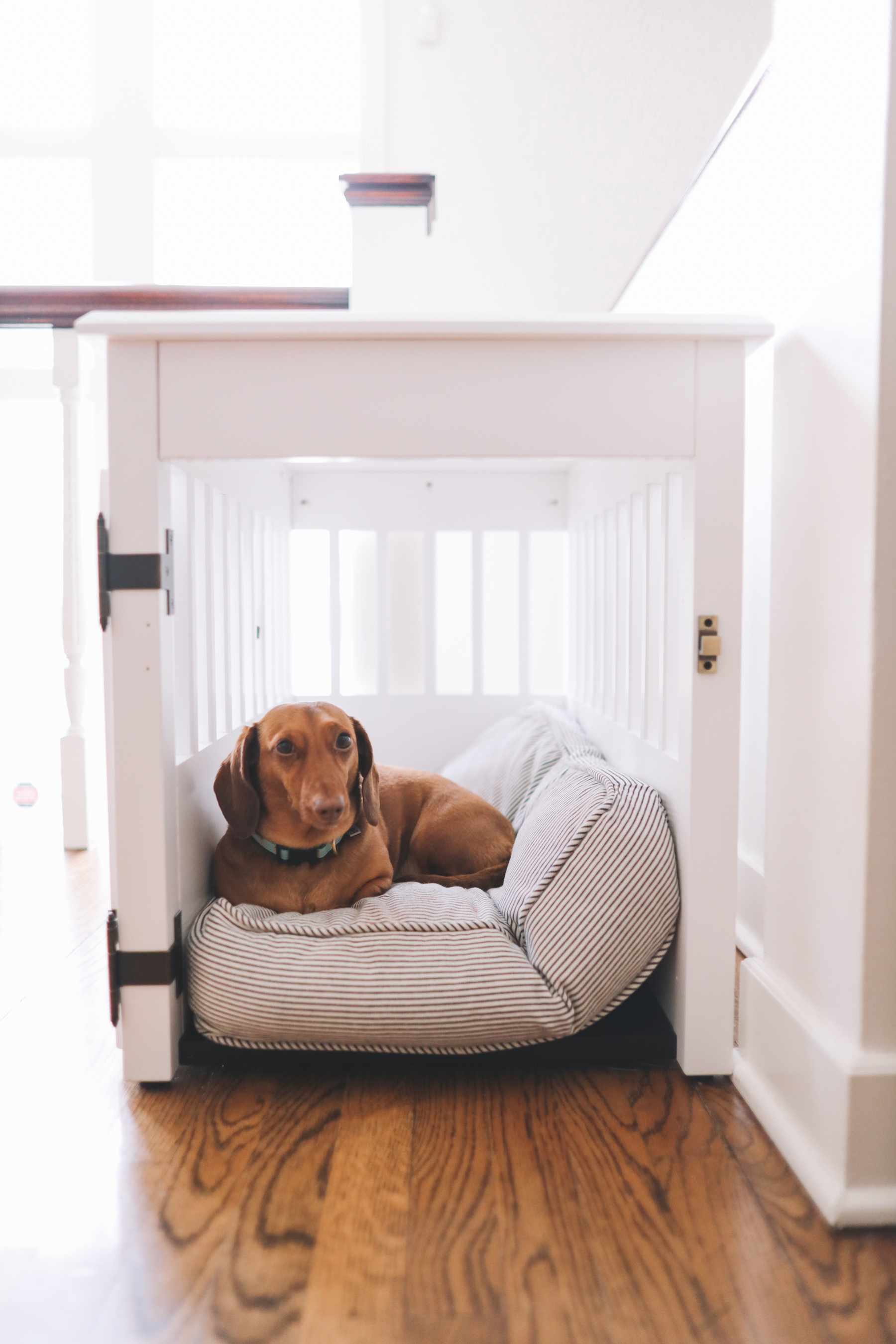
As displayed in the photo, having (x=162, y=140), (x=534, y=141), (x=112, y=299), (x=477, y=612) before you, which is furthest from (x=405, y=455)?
(x=162, y=140)

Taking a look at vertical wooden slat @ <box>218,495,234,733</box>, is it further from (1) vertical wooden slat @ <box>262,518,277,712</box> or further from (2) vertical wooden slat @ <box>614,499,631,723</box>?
(2) vertical wooden slat @ <box>614,499,631,723</box>

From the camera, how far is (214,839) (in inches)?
59.8

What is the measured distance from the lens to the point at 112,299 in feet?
8.11

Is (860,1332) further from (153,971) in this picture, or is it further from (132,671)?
(132,671)

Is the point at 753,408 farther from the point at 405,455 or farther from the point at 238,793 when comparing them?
the point at 238,793

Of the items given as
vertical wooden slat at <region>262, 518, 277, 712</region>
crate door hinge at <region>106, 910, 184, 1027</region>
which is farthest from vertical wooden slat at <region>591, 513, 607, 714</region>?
crate door hinge at <region>106, 910, 184, 1027</region>

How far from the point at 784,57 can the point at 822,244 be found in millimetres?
315

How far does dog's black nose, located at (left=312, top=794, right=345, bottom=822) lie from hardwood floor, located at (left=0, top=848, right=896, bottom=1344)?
343mm

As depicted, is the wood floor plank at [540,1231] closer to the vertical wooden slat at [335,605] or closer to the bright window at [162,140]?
the vertical wooden slat at [335,605]

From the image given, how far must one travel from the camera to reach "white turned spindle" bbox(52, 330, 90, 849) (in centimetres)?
252

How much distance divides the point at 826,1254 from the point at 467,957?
1.68 feet

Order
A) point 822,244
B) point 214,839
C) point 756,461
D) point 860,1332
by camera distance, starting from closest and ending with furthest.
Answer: point 860,1332 < point 822,244 < point 214,839 < point 756,461

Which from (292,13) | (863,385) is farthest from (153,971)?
(292,13)

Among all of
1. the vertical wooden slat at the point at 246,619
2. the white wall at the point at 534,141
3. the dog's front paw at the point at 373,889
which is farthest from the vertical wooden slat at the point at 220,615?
the white wall at the point at 534,141
